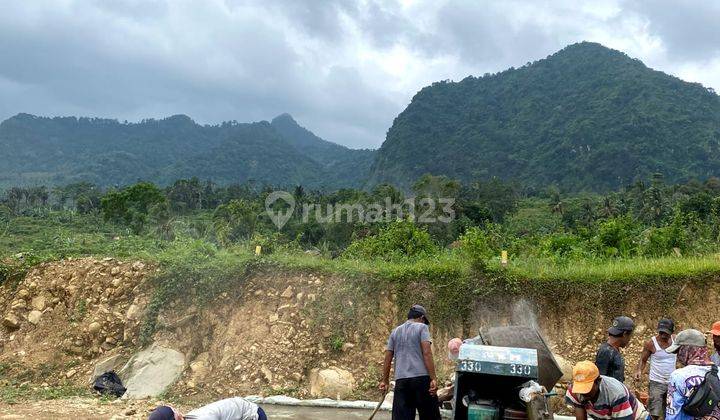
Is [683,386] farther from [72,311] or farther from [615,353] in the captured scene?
[72,311]

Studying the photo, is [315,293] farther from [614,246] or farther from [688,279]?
[614,246]

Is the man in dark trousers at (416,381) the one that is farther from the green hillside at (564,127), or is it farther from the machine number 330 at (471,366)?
the green hillside at (564,127)

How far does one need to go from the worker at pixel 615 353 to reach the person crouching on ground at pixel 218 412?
2.82 meters

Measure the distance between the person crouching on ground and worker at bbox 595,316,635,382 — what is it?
2.82m

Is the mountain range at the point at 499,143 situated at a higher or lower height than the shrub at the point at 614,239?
higher

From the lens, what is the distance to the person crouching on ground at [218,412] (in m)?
3.52

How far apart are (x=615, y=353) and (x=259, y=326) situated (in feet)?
19.8

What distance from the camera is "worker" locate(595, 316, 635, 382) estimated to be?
4453 mm

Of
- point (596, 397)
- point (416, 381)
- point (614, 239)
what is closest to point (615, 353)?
point (596, 397)

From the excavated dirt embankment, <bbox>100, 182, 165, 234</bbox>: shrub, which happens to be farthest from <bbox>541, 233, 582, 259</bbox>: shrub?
<bbox>100, 182, 165, 234</bbox>: shrub

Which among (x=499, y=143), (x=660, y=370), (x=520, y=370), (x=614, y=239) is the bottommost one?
(x=660, y=370)

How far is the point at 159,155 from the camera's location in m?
146

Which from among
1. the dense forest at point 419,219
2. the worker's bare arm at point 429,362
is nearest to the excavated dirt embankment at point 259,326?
the dense forest at point 419,219

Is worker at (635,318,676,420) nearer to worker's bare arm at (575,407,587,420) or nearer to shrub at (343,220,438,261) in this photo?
worker's bare arm at (575,407,587,420)
